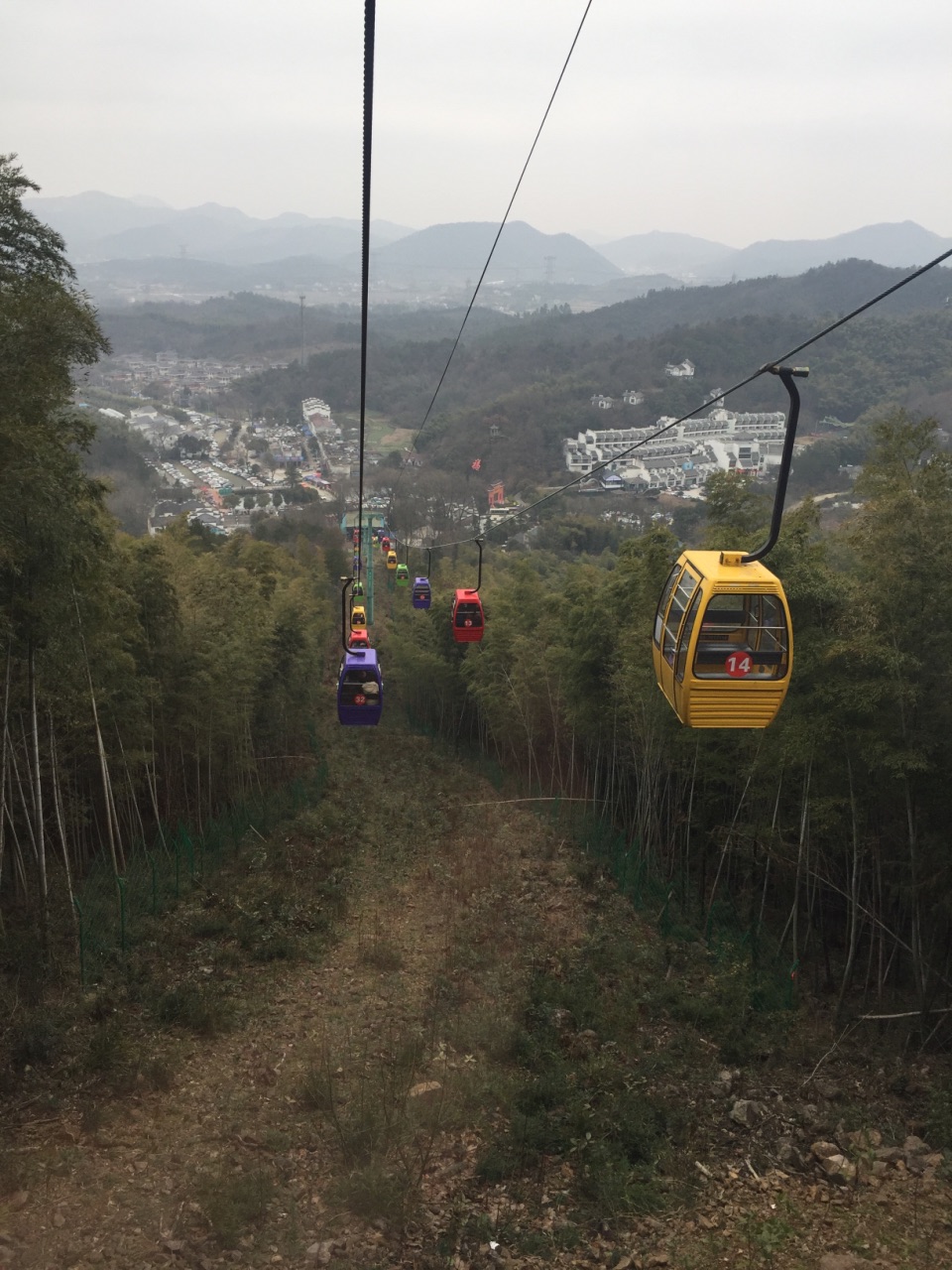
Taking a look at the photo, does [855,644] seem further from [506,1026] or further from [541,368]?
[541,368]

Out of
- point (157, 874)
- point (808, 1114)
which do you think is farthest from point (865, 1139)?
point (157, 874)

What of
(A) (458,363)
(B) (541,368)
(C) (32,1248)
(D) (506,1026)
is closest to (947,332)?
(B) (541,368)

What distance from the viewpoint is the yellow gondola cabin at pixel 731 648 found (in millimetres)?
5281

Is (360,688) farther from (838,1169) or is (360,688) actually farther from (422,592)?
(422,592)

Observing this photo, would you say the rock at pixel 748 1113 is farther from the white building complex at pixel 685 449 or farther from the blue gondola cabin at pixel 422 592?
the white building complex at pixel 685 449

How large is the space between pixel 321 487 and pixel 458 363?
24820 millimetres

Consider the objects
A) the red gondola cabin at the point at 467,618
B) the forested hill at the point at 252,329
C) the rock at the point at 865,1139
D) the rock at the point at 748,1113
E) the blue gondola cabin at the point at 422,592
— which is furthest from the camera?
the forested hill at the point at 252,329

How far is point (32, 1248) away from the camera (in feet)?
15.6

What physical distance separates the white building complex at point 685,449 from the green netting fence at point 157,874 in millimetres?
30232

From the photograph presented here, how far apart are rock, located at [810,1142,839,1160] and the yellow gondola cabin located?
108 inches

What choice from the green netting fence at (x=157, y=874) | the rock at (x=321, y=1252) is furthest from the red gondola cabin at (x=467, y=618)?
the rock at (x=321, y=1252)

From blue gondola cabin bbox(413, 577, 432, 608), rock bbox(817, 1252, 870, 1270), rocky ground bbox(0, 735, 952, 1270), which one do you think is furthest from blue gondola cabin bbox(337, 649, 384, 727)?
blue gondola cabin bbox(413, 577, 432, 608)

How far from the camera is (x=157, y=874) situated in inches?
412

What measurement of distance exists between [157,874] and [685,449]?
4713 centimetres
